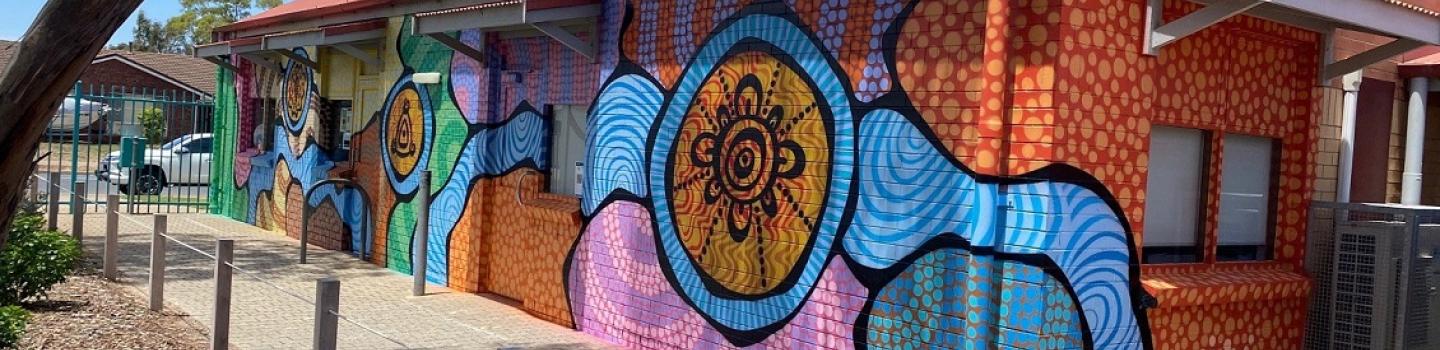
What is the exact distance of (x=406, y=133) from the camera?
42.8 feet

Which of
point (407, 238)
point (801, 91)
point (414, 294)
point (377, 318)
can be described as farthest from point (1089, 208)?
point (407, 238)

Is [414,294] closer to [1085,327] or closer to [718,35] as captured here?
[718,35]

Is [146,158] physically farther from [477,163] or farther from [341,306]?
[341,306]

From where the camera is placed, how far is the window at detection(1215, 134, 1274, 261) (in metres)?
7.48

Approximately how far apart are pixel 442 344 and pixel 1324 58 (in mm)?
5843

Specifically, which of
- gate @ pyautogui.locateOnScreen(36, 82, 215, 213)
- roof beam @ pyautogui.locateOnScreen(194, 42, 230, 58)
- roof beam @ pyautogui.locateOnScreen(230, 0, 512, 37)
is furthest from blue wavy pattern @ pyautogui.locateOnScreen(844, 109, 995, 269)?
roof beam @ pyautogui.locateOnScreen(194, 42, 230, 58)

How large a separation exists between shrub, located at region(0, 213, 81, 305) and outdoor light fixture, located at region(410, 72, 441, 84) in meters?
3.66

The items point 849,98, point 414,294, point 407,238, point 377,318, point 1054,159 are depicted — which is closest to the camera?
point 1054,159

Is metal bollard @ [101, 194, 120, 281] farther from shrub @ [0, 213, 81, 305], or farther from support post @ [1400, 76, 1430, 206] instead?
support post @ [1400, 76, 1430, 206]

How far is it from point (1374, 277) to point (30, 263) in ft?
28.6

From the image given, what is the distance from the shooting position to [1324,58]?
25.2 feet

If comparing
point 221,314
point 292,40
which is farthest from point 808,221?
point 292,40

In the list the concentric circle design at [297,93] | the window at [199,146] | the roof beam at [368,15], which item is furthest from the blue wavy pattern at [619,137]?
the window at [199,146]

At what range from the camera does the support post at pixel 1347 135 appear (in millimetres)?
7863
